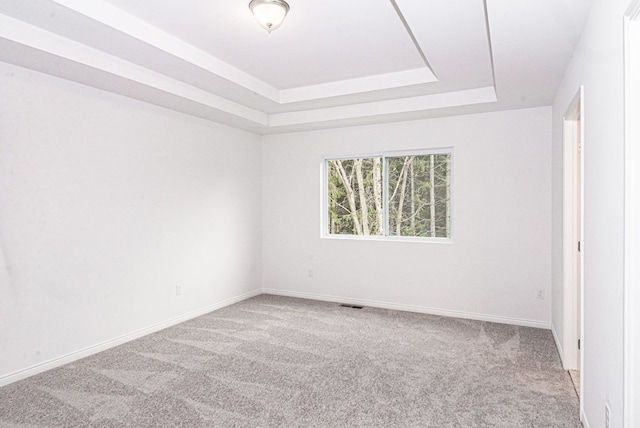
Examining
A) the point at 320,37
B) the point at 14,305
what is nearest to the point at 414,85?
the point at 320,37

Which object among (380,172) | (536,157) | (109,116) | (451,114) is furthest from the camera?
(380,172)

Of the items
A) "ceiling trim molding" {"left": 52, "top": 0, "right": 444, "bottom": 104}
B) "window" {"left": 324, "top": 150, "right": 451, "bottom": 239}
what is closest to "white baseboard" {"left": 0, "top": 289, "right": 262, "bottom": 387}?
"window" {"left": 324, "top": 150, "right": 451, "bottom": 239}

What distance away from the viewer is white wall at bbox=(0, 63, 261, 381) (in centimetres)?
298

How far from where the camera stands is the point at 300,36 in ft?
10.1

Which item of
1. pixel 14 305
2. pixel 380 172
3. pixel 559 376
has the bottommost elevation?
pixel 559 376

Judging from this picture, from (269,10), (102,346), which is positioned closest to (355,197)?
(269,10)

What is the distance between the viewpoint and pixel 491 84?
3953 millimetres

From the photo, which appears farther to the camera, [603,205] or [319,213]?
[319,213]

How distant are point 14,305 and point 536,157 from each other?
484 cm

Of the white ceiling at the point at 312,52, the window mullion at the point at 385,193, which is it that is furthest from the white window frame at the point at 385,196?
the white ceiling at the point at 312,52

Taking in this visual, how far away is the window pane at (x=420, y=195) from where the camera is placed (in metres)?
4.79

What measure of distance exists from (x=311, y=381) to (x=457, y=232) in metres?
2.56

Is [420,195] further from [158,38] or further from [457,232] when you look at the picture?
[158,38]

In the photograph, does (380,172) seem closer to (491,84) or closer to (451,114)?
(451,114)
